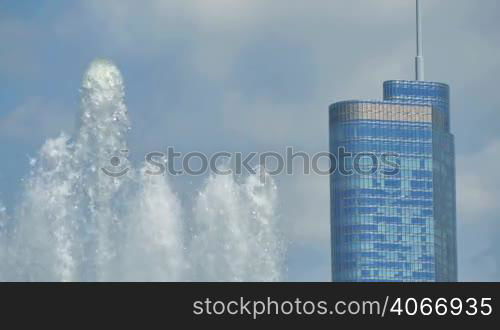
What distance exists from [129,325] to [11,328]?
339cm

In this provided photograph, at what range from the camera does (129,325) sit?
182 feet

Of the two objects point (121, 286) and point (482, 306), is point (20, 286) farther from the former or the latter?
point (482, 306)

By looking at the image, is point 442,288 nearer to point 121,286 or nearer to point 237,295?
point 237,295

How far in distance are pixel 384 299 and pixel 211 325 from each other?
5019mm

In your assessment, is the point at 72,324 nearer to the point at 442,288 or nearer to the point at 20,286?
the point at 20,286

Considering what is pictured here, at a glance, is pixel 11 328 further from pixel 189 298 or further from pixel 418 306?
pixel 418 306

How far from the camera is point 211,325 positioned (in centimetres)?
5512

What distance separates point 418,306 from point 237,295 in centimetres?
520

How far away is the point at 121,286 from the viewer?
5597 centimetres

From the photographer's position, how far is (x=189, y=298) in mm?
55875

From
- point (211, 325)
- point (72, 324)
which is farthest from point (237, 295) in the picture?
point (72, 324)

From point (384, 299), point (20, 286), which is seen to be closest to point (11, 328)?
point (20, 286)

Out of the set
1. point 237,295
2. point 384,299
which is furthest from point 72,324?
point 384,299

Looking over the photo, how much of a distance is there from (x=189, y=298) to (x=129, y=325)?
75.2 inches
